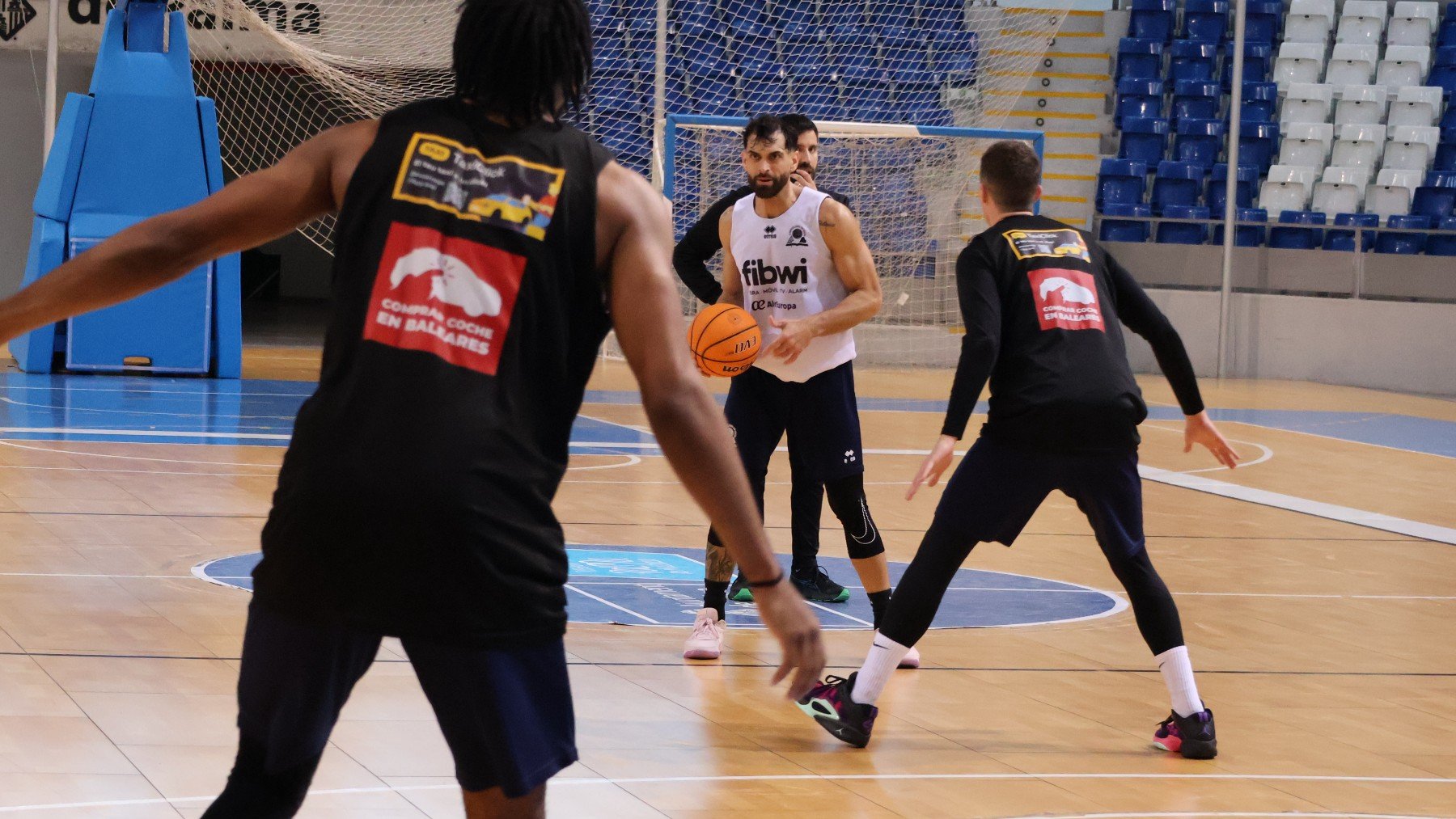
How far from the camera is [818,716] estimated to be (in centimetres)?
520

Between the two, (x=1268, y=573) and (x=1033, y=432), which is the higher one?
(x=1033, y=432)

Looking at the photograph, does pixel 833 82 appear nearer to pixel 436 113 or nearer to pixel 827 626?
pixel 827 626

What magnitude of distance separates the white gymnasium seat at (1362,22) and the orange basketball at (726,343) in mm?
18023

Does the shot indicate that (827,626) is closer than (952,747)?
No

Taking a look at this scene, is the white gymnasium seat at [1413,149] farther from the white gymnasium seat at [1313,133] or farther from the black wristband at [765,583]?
the black wristband at [765,583]

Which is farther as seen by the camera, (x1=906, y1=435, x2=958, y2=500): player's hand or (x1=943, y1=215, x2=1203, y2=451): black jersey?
(x1=943, y1=215, x2=1203, y2=451): black jersey

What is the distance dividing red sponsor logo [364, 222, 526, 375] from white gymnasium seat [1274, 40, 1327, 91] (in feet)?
69.4

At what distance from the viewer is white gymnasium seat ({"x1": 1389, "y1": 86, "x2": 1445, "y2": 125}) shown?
2130 centimetres

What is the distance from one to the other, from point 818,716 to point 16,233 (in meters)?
16.9

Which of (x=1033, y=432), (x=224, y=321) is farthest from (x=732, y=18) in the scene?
(x=1033, y=432)

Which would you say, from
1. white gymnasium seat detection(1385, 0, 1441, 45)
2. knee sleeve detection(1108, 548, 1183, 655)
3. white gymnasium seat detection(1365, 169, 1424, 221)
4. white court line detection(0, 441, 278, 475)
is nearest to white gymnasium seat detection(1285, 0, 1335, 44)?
white gymnasium seat detection(1385, 0, 1441, 45)

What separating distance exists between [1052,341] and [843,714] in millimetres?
1259

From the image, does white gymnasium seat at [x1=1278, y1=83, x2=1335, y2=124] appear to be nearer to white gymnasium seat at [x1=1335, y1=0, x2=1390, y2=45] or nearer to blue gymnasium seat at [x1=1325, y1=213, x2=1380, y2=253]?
white gymnasium seat at [x1=1335, y1=0, x2=1390, y2=45]

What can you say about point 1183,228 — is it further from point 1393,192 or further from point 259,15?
point 259,15
